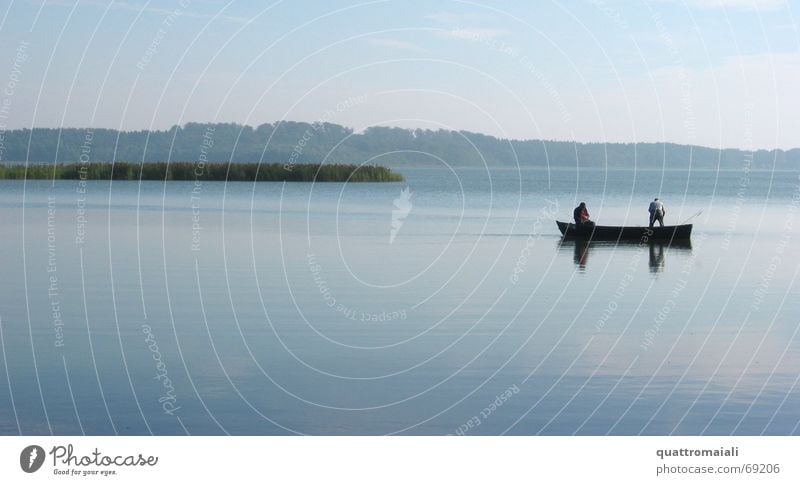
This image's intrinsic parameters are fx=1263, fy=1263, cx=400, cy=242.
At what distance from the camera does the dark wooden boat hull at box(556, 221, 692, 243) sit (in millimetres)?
43438

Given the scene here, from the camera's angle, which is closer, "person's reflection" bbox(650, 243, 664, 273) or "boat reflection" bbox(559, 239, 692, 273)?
"person's reflection" bbox(650, 243, 664, 273)

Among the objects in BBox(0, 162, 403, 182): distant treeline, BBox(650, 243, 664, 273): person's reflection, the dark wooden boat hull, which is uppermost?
the dark wooden boat hull

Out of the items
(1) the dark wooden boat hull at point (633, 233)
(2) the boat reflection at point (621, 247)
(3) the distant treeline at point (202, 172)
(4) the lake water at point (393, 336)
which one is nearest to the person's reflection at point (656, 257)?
(2) the boat reflection at point (621, 247)

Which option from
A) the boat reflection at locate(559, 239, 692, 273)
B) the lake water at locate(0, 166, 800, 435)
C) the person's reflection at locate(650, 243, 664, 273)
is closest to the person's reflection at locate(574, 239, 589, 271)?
the boat reflection at locate(559, 239, 692, 273)

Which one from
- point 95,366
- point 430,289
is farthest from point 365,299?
point 95,366

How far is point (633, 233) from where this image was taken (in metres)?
43.7

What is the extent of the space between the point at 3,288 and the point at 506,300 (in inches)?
423

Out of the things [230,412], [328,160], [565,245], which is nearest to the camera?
[230,412]

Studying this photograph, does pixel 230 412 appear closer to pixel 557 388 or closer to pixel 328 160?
pixel 557 388

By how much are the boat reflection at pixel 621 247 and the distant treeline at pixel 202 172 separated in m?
66.2

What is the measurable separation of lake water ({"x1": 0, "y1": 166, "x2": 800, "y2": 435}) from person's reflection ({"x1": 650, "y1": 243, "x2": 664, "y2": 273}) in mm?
122

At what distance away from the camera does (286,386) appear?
54.5 feet

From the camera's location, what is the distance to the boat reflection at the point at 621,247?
120ft

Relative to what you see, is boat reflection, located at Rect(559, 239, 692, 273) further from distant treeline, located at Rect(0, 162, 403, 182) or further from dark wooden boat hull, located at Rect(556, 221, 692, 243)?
distant treeline, located at Rect(0, 162, 403, 182)
